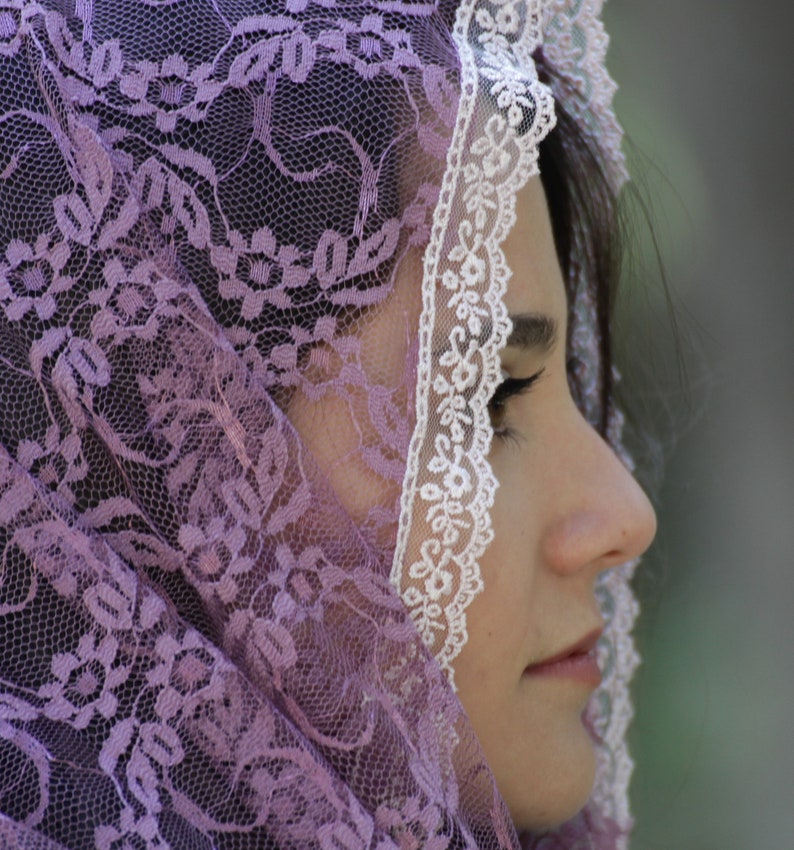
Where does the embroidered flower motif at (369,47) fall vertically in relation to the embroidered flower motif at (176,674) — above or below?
above

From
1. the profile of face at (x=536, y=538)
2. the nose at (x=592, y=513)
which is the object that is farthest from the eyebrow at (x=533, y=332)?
the nose at (x=592, y=513)

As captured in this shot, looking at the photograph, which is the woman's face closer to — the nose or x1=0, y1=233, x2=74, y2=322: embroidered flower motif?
the nose

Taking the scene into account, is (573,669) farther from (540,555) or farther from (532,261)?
(532,261)

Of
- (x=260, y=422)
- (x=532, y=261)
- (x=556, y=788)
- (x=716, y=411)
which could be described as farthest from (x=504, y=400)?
(x=716, y=411)

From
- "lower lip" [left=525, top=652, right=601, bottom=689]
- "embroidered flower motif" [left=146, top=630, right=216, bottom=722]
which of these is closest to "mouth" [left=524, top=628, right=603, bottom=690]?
"lower lip" [left=525, top=652, right=601, bottom=689]

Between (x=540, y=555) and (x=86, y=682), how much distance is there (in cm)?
52

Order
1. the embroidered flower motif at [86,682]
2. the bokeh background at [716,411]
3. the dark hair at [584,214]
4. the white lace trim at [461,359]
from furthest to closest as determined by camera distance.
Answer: the bokeh background at [716,411] → the dark hair at [584,214] → the white lace trim at [461,359] → the embroidered flower motif at [86,682]

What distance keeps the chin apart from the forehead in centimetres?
51

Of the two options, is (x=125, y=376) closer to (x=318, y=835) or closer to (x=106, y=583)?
(x=106, y=583)

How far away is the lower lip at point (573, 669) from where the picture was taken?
1320 millimetres

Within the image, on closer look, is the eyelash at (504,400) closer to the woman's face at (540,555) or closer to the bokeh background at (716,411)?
the woman's face at (540,555)

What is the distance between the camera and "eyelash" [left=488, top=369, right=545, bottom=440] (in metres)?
1.27

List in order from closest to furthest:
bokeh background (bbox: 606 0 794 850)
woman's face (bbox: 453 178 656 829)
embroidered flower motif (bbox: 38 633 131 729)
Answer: embroidered flower motif (bbox: 38 633 131 729) < woman's face (bbox: 453 178 656 829) < bokeh background (bbox: 606 0 794 850)

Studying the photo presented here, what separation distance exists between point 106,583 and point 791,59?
11.1 ft
